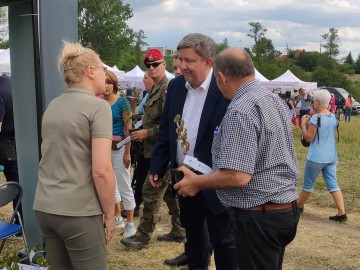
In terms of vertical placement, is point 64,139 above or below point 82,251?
above

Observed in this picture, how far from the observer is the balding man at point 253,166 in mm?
2334

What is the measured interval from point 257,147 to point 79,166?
2.94ft

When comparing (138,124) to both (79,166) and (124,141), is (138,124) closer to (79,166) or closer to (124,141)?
(124,141)

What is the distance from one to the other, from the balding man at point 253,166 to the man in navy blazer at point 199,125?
591 mm

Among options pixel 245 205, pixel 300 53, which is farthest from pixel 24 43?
pixel 300 53

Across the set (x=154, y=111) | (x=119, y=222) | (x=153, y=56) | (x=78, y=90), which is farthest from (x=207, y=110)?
(x=119, y=222)

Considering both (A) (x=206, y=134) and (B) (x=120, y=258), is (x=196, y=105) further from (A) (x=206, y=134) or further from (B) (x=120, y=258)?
(B) (x=120, y=258)

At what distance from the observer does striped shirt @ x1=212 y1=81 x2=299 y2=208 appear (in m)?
2.32

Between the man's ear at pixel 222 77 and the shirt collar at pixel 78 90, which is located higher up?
the man's ear at pixel 222 77

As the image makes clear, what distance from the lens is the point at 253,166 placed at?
2.34m

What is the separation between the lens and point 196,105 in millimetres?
3311

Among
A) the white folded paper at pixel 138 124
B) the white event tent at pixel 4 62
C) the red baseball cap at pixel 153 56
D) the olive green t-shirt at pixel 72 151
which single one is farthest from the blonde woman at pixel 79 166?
the white event tent at pixel 4 62

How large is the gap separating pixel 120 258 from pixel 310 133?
2.65 meters

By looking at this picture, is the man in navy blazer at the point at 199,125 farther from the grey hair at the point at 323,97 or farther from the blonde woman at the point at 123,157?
the grey hair at the point at 323,97
